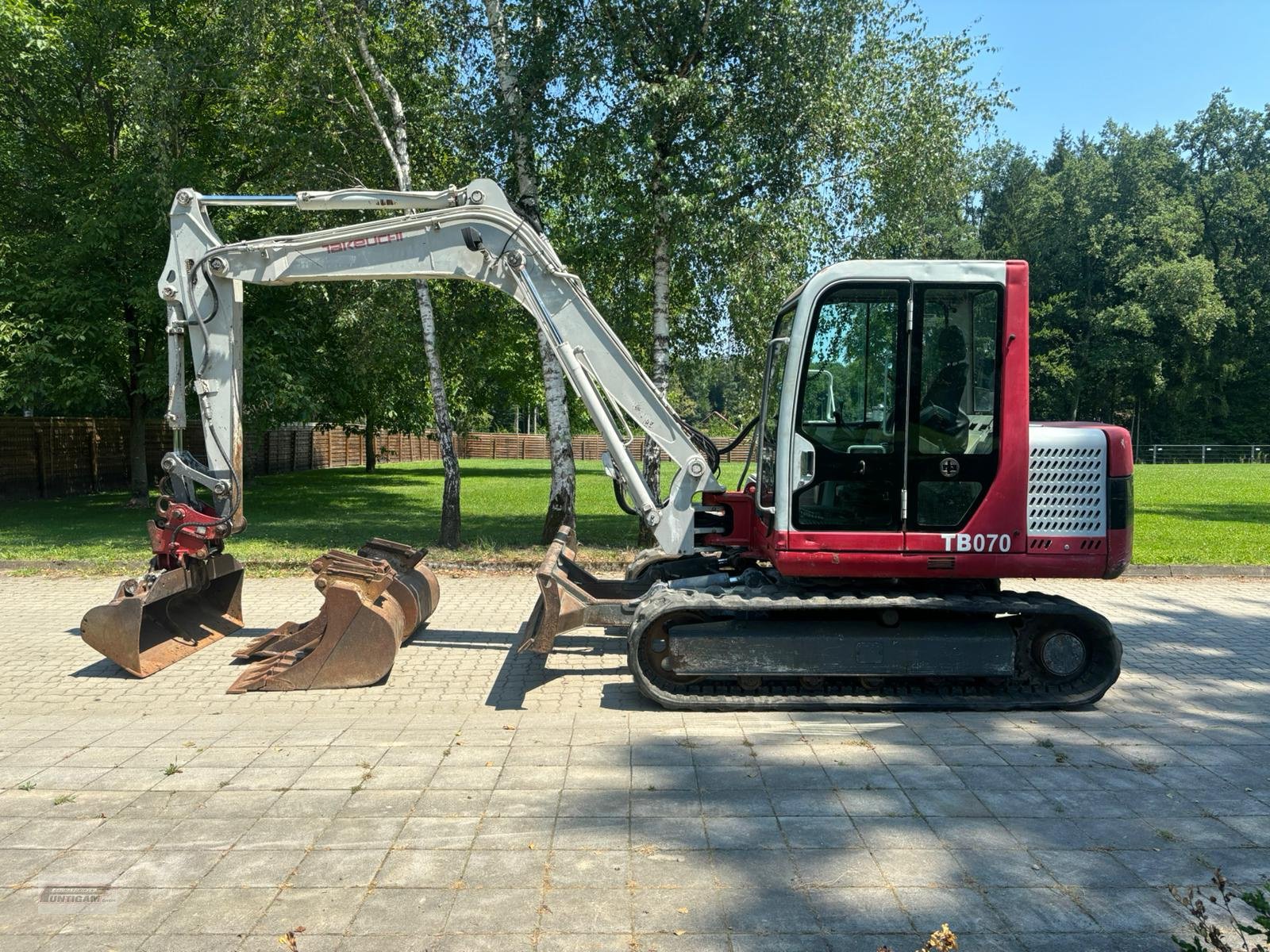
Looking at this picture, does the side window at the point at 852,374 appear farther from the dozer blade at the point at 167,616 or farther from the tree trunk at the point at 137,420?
the tree trunk at the point at 137,420

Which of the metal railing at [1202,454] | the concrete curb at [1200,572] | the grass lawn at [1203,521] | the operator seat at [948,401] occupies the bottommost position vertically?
the concrete curb at [1200,572]

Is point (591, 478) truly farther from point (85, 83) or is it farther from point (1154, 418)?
point (1154, 418)

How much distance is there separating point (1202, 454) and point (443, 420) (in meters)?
52.5

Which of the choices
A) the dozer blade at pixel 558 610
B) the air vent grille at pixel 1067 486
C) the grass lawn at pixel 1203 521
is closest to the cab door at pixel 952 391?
the air vent grille at pixel 1067 486

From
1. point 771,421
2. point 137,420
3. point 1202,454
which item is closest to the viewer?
point 771,421

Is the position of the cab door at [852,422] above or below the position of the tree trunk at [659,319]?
below

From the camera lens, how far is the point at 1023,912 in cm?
366

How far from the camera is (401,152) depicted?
13.2 metres

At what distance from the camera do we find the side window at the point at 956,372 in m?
6.08

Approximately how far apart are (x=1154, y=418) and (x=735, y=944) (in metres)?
65.7

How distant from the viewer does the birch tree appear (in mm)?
12883

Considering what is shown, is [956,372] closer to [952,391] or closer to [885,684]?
[952,391]

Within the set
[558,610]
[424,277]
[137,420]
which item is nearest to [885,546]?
[558,610]

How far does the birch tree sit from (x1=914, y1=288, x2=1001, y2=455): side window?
8.59 m
